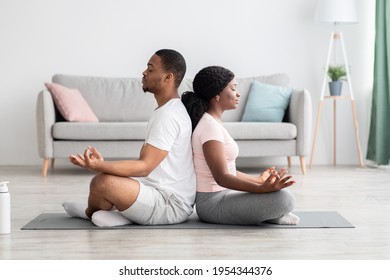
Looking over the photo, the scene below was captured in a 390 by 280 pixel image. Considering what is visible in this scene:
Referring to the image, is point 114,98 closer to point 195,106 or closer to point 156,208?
point 195,106

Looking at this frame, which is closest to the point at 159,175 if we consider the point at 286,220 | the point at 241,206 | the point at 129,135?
the point at 241,206

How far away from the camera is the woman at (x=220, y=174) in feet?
11.4

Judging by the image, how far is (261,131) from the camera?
6.22 m

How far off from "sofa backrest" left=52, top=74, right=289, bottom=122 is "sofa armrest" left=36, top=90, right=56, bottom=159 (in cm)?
58

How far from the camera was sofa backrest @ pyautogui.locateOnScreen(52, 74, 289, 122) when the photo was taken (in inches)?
266

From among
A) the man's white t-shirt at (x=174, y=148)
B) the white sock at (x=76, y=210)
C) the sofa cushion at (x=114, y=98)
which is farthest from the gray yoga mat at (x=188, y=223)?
the sofa cushion at (x=114, y=98)

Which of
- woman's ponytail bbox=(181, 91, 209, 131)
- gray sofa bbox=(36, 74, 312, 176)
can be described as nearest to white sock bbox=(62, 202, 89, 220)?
woman's ponytail bbox=(181, 91, 209, 131)

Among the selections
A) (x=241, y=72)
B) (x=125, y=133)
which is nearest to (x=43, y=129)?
(x=125, y=133)

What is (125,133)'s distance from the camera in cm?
616

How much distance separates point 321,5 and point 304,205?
113 inches

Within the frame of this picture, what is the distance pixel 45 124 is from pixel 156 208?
2.83m

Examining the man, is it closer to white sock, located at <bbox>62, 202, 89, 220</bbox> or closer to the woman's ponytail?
the woman's ponytail

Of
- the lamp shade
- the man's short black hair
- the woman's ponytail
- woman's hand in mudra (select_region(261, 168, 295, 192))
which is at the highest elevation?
the lamp shade

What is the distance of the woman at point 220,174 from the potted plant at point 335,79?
3.39 meters
